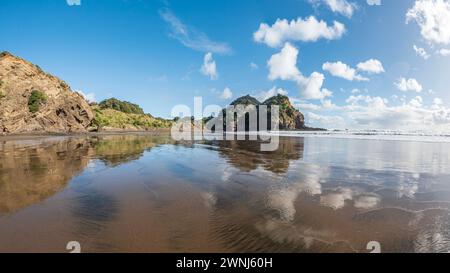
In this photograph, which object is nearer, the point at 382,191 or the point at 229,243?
the point at 229,243

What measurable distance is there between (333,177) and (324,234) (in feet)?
26.3

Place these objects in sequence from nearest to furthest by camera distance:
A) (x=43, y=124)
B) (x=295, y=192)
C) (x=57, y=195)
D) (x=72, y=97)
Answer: (x=57, y=195) → (x=295, y=192) → (x=43, y=124) → (x=72, y=97)

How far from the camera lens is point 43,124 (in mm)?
62281

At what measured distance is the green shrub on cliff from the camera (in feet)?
197

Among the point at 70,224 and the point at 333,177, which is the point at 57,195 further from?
the point at 333,177

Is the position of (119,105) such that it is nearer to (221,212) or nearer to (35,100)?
(35,100)

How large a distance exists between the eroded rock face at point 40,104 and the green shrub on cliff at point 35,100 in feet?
1.93

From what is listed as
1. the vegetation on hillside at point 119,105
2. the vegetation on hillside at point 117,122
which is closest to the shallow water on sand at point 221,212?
the vegetation on hillside at point 117,122

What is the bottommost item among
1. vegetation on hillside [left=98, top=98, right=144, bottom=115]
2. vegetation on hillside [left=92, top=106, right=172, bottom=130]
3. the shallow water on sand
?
the shallow water on sand

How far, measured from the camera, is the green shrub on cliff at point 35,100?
6003 cm

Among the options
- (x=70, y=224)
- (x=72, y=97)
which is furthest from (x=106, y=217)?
(x=72, y=97)

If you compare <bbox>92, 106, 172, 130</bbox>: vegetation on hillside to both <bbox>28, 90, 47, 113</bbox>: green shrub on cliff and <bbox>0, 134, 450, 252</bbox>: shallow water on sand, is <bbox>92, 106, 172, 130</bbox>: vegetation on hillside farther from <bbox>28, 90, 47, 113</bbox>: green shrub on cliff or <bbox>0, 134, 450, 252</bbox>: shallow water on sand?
<bbox>0, 134, 450, 252</bbox>: shallow water on sand

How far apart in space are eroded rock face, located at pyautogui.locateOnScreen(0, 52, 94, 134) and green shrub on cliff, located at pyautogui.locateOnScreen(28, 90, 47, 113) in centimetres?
59

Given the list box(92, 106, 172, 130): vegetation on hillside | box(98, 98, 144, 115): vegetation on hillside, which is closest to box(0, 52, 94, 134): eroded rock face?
box(92, 106, 172, 130): vegetation on hillside
